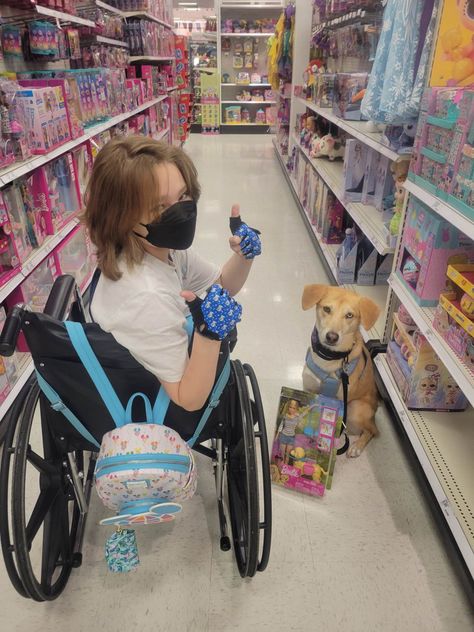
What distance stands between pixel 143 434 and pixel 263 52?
11.1 meters

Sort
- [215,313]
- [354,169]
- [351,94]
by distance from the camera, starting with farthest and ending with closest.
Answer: [351,94] < [354,169] < [215,313]

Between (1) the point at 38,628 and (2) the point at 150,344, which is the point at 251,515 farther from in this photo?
(1) the point at 38,628

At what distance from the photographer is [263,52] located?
10195 mm

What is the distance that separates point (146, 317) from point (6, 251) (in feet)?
4.09

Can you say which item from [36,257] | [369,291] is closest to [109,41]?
[36,257]

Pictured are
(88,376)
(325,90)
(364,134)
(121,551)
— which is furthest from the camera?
(325,90)

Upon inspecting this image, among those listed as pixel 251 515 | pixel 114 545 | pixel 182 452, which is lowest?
pixel 114 545

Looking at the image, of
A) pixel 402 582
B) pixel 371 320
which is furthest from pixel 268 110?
pixel 402 582

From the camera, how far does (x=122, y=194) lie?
3.34 feet

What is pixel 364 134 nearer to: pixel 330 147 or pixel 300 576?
pixel 330 147

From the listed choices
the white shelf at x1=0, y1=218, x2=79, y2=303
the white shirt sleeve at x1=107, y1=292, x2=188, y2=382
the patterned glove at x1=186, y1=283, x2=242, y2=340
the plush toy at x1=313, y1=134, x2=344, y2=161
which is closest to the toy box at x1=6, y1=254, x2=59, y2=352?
the white shelf at x1=0, y1=218, x2=79, y2=303

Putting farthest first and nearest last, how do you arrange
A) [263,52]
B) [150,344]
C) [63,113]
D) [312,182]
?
1. [263,52]
2. [312,182]
3. [63,113]
4. [150,344]

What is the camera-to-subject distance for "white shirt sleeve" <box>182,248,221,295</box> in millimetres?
1479

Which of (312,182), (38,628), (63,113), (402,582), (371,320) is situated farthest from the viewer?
(312,182)
